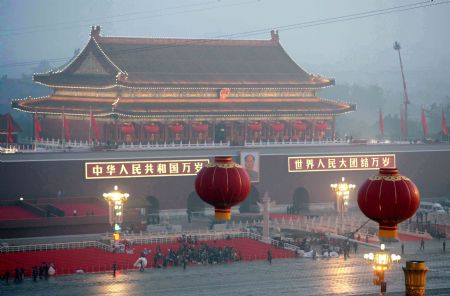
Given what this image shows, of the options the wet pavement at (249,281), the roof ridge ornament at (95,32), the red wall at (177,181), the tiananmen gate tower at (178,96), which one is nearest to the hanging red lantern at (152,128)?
the tiananmen gate tower at (178,96)

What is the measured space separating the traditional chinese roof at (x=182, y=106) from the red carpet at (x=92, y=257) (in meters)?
13.5

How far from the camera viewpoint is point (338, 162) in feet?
211

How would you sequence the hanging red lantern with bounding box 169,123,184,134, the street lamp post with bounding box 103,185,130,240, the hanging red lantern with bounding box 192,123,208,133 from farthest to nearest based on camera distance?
the hanging red lantern with bounding box 192,123,208,133, the hanging red lantern with bounding box 169,123,184,134, the street lamp post with bounding box 103,185,130,240

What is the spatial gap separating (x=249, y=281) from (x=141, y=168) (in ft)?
58.2

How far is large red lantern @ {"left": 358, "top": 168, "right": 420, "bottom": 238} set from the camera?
17.4 meters

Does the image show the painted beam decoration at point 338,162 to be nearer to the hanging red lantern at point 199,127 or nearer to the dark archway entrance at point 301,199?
the dark archway entrance at point 301,199

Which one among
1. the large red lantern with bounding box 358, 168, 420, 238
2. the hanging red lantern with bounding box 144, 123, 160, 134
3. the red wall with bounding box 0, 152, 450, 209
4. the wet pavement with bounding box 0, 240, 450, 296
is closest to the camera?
the large red lantern with bounding box 358, 168, 420, 238

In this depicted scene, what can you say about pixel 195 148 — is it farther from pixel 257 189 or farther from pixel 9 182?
pixel 9 182

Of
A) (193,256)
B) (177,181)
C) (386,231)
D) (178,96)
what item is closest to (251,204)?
(177,181)

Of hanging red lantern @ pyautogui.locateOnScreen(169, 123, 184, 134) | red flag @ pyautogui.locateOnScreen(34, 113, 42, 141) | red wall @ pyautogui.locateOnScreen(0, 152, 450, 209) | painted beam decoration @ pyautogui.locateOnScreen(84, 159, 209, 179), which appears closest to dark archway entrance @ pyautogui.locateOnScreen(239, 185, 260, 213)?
red wall @ pyautogui.locateOnScreen(0, 152, 450, 209)

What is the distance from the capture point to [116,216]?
162ft

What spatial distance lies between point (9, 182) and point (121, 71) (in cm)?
1046

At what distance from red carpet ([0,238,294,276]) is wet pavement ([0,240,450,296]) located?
1060 millimetres

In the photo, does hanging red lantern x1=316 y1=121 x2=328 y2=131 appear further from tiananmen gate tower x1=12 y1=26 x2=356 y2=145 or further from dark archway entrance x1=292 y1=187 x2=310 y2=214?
dark archway entrance x1=292 y1=187 x2=310 y2=214
